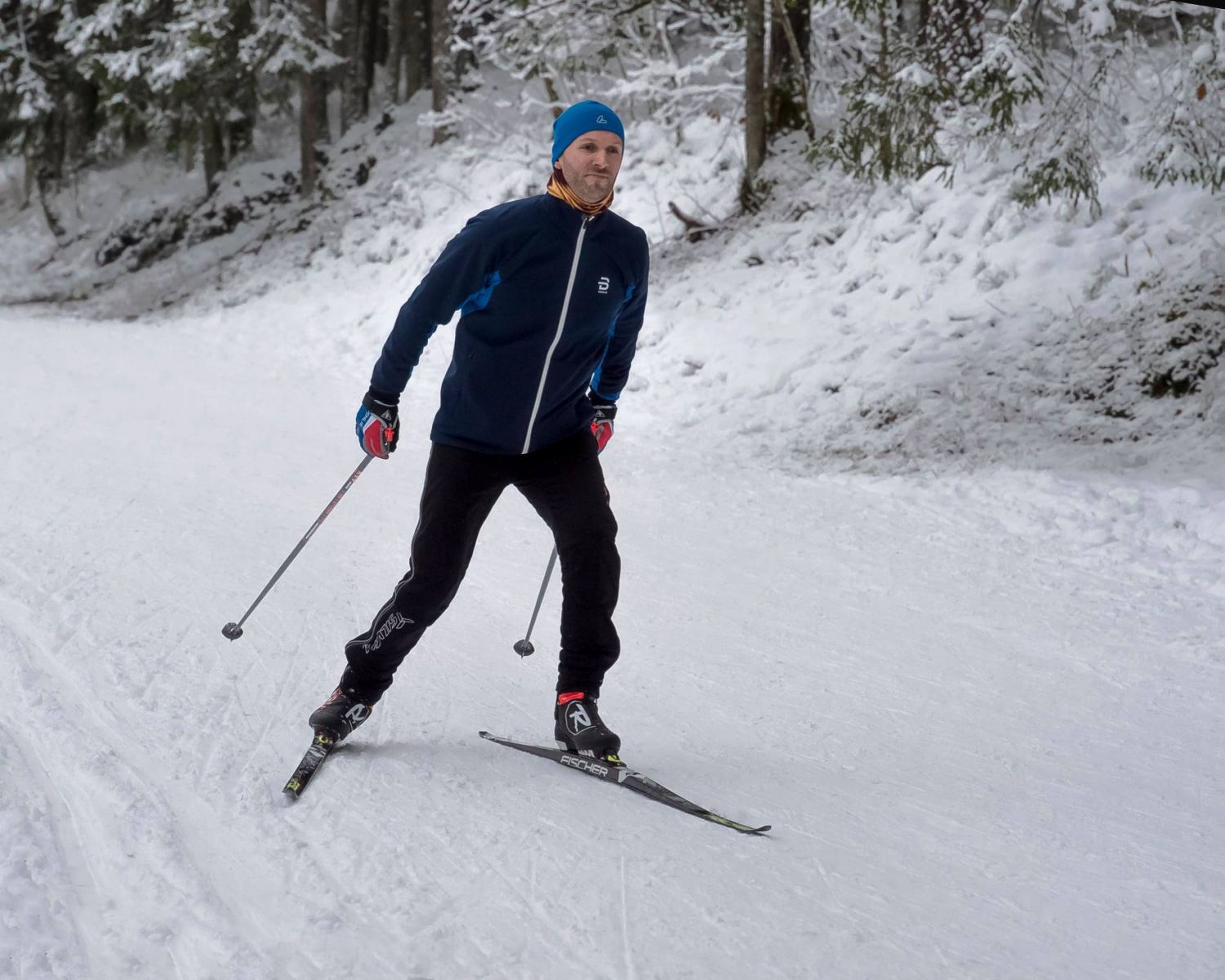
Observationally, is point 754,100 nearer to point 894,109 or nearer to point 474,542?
point 894,109

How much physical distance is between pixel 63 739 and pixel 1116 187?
31.5ft

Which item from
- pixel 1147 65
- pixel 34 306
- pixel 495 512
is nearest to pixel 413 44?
pixel 34 306

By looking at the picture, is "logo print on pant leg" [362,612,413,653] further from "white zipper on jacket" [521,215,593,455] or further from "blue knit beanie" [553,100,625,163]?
"blue knit beanie" [553,100,625,163]

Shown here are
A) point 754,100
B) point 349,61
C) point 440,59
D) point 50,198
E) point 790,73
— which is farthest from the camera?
point 50,198

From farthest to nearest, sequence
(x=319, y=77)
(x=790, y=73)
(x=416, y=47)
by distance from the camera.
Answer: (x=416, y=47), (x=319, y=77), (x=790, y=73)

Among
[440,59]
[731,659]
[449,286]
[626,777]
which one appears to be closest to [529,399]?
[449,286]

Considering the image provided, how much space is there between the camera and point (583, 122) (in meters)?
3.41

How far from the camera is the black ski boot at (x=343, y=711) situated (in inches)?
140

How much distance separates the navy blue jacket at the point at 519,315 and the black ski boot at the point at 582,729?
0.88 metres

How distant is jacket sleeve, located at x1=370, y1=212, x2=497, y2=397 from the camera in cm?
337

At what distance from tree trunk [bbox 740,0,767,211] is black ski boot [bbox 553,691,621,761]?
10.3m

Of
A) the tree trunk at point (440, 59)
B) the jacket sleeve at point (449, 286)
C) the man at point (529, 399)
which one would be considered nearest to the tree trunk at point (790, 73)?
the tree trunk at point (440, 59)

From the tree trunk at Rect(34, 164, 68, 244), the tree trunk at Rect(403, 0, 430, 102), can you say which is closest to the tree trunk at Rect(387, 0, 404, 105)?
the tree trunk at Rect(403, 0, 430, 102)

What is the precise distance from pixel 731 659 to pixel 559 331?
78.3 inches
